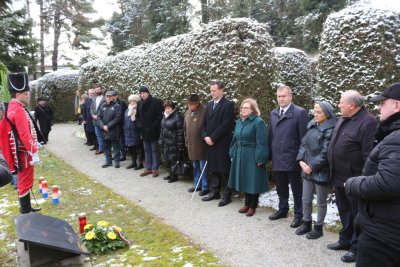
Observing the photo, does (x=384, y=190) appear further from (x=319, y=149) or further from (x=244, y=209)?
(x=244, y=209)

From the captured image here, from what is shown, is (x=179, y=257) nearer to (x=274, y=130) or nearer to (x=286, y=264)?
(x=286, y=264)

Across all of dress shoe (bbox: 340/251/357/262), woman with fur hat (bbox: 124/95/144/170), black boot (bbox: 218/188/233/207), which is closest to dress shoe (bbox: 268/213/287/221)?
black boot (bbox: 218/188/233/207)

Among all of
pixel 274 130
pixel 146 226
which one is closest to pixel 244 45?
pixel 274 130

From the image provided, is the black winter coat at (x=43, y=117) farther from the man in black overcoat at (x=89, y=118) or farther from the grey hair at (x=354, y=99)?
the grey hair at (x=354, y=99)

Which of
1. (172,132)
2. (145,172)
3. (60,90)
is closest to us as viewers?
(172,132)

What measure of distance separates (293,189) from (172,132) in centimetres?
326

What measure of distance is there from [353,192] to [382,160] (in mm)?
352

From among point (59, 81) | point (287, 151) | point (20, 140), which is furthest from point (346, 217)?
point (59, 81)

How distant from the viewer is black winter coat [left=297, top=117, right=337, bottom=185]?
474cm

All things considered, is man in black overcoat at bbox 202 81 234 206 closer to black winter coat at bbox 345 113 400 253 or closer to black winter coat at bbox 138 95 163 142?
black winter coat at bbox 138 95 163 142

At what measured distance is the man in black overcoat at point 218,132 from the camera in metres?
6.46

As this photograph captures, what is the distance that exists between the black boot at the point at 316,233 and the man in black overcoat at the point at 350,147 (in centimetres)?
38

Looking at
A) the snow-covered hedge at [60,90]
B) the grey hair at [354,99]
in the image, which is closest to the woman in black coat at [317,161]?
the grey hair at [354,99]

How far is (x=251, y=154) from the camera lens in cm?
591
